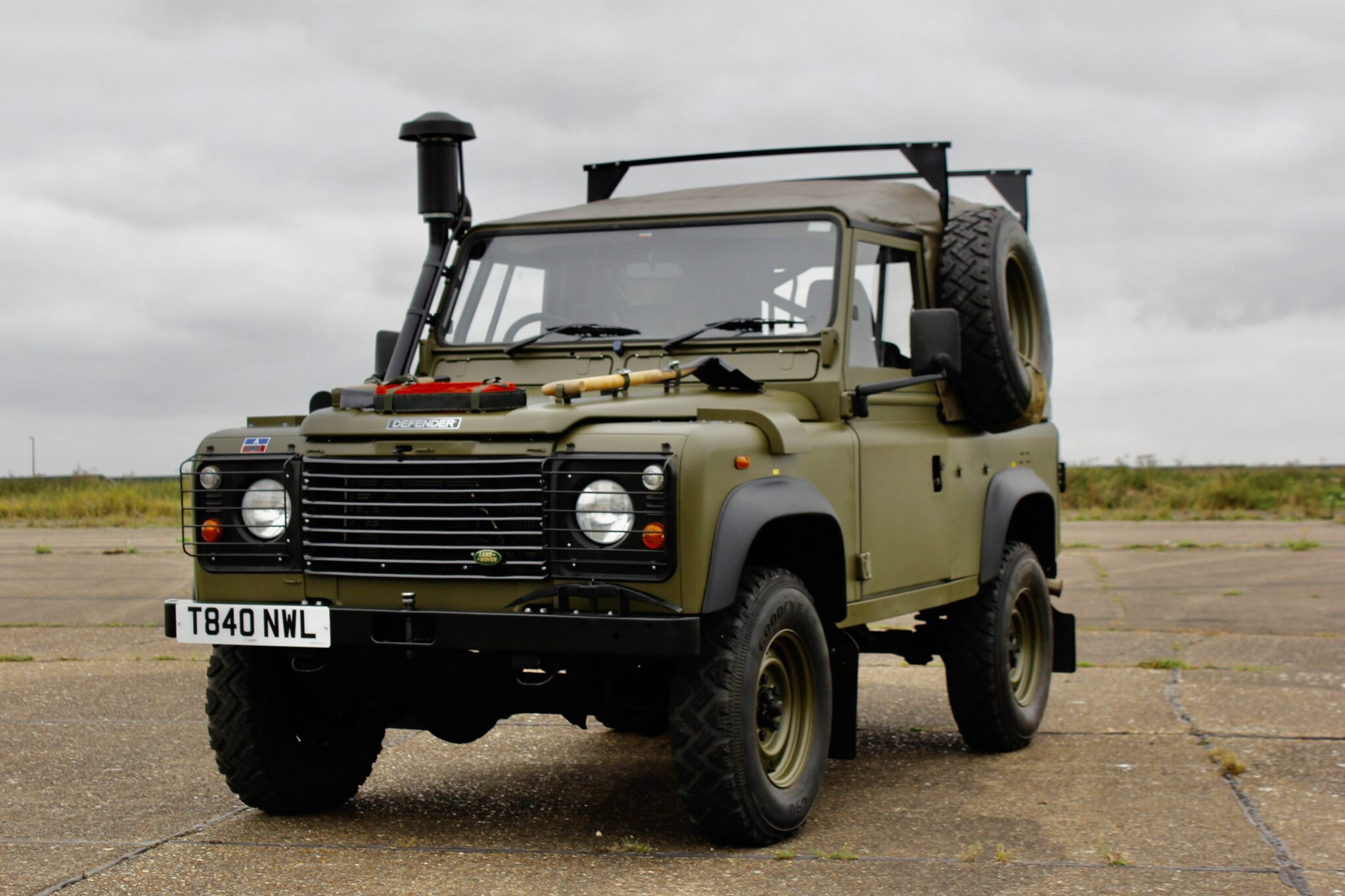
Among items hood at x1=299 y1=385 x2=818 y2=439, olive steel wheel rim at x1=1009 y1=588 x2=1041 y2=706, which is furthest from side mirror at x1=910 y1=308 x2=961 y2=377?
olive steel wheel rim at x1=1009 y1=588 x2=1041 y2=706

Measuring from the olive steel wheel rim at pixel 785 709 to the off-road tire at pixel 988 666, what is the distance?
1.89 m

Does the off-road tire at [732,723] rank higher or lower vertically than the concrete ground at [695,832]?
higher

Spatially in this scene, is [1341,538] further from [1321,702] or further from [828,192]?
[828,192]

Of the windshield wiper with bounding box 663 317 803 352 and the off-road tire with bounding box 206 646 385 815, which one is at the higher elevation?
the windshield wiper with bounding box 663 317 803 352

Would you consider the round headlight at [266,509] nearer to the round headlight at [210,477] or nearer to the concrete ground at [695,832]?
the round headlight at [210,477]

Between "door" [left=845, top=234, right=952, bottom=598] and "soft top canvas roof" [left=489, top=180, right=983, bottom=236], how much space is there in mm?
161

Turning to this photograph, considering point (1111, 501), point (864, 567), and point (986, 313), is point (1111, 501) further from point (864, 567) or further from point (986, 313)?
point (864, 567)

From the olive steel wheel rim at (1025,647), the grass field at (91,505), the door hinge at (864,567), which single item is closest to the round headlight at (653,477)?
the door hinge at (864,567)

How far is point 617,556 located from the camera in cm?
528

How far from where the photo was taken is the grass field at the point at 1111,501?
103 feet

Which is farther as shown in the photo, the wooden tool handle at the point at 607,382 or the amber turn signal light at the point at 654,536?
the wooden tool handle at the point at 607,382

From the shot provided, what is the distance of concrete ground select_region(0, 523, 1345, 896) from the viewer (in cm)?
534

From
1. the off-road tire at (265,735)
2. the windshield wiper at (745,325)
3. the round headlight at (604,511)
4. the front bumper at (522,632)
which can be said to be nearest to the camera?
the front bumper at (522,632)

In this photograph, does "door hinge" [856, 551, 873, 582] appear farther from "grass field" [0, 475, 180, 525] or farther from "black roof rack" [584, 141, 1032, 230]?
"grass field" [0, 475, 180, 525]
